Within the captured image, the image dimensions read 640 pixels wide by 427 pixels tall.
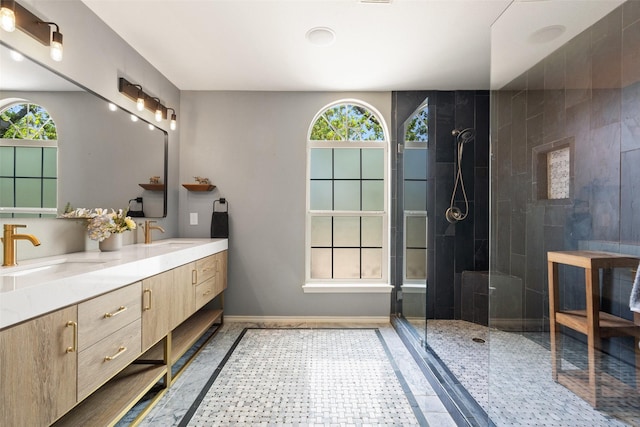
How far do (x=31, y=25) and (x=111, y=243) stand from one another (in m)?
1.25

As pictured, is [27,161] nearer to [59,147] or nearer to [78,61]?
[59,147]

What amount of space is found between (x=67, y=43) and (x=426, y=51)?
243cm

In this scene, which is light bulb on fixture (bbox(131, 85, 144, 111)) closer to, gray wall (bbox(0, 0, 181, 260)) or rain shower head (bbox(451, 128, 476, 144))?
gray wall (bbox(0, 0, 181, 260))

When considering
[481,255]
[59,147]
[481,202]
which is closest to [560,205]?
[481,202]

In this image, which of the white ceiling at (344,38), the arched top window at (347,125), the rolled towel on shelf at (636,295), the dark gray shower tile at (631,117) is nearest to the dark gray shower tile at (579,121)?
the dark gray shower tile at (631,117)

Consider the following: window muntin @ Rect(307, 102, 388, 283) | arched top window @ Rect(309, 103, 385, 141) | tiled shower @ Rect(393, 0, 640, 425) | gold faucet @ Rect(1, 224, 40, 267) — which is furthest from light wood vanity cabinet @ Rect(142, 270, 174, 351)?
arched top window @ Rect(309, 103, 385, 141)

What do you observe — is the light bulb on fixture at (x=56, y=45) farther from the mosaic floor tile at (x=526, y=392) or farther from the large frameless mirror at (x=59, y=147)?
the mosaic floor tile at (x=526, y=392)

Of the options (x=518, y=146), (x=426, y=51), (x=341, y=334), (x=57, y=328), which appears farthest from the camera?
(x=341, y=334)

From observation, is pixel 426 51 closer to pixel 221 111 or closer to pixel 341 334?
pixel 221 111

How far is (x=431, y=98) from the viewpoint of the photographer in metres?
3.13

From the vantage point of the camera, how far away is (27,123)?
1.55 meters

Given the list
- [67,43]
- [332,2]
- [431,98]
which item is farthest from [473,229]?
[67,43]

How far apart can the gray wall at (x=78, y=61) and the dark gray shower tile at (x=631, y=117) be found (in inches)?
110

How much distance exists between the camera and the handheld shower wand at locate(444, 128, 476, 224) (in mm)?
3039
